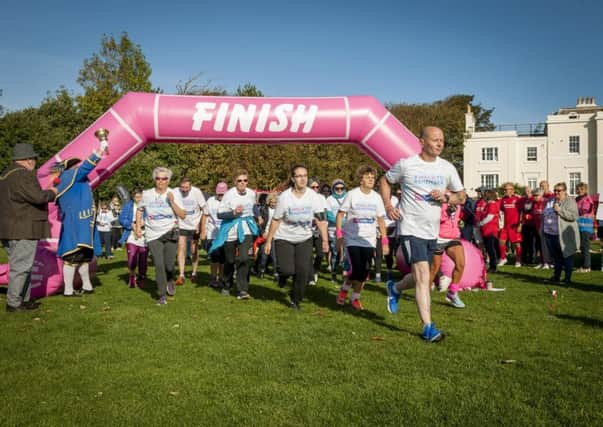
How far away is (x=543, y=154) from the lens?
51.0m

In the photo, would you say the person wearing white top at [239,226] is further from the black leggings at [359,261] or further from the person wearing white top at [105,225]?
the person wearing white top at [105,225]

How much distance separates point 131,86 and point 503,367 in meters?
39.2

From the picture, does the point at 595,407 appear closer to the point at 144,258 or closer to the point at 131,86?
the point at 144,258

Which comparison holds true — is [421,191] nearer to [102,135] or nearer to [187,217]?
[102,135]

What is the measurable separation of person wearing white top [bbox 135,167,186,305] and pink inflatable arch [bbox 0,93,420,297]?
1404 mm

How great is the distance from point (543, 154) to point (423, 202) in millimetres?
50538

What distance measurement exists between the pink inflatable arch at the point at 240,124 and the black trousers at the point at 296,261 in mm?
3050

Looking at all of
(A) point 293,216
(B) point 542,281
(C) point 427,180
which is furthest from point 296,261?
(B) point 542,281

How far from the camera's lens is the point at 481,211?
13.5 meters

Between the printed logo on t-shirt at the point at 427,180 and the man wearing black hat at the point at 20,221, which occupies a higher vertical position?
the printed logo on t-shirt at the point at 427,180

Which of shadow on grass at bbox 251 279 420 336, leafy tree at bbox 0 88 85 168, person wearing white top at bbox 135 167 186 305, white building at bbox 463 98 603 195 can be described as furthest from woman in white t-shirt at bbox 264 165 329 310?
white building at bbox 463 98 603 195

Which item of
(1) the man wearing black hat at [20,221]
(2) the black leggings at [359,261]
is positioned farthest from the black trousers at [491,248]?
(1) the man wearing black hat at [20,221]

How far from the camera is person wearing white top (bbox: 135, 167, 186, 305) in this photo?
820 cm

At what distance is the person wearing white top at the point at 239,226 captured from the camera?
28.7 ft
